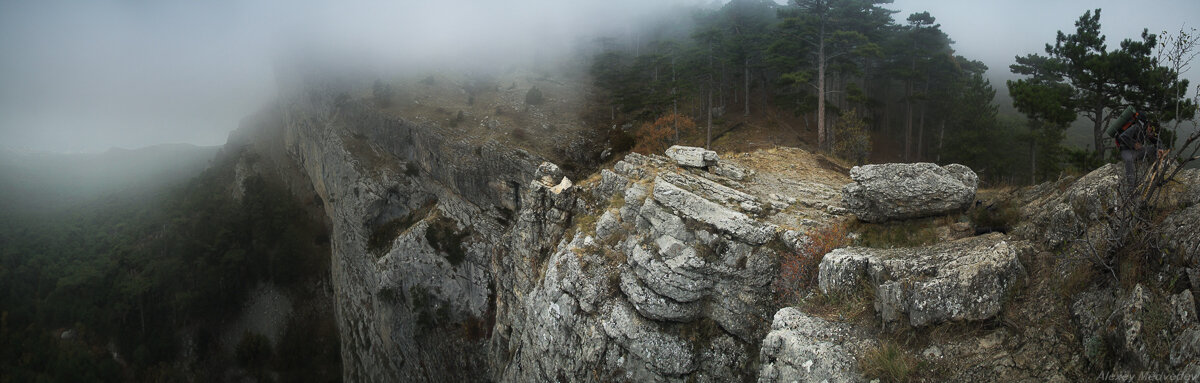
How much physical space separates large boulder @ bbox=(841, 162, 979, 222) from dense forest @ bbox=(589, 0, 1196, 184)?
8732 millimetres

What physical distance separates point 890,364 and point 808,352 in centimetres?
133

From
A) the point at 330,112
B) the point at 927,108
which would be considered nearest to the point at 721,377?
the point at 927,108

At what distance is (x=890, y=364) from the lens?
7.62m

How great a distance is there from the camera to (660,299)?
1281 cm

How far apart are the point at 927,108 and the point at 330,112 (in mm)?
57045

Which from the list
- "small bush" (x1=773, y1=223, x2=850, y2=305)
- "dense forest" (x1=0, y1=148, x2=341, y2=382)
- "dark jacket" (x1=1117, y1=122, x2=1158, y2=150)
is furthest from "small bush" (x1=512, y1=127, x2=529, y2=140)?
"dense forest" (x1=0, y1=148, x2=341, y2=382)

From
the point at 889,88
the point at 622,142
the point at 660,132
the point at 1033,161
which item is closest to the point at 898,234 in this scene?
the point at 660,132

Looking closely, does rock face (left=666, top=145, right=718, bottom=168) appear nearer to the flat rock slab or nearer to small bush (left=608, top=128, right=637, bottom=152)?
the flat rock slab

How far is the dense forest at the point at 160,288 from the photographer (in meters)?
50.1

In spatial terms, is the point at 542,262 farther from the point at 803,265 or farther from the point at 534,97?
the point at 534,97

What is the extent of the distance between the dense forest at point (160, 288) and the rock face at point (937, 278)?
59.3 meters

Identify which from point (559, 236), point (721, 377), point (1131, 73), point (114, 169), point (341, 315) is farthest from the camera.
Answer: point (114, 169)

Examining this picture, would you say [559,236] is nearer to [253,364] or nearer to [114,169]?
[253,364]

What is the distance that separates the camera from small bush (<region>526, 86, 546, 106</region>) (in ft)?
150
